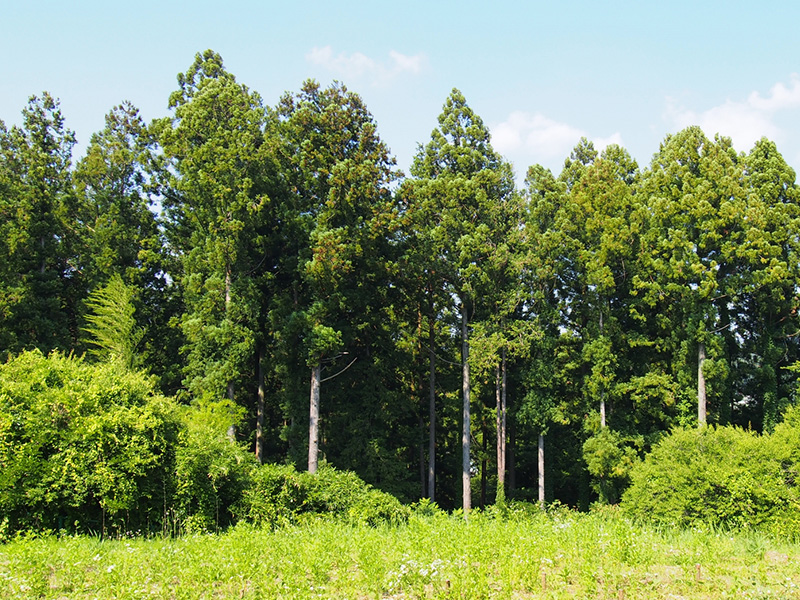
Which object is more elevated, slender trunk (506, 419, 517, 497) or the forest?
the forest

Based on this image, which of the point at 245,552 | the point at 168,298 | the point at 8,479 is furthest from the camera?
the point at 168,298

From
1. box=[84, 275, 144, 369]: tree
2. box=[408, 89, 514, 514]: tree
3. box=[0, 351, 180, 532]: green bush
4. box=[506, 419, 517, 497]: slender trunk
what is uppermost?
box=[408, 89, 514, 514]: tree

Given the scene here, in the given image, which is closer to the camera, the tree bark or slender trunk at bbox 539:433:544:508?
the tree bark

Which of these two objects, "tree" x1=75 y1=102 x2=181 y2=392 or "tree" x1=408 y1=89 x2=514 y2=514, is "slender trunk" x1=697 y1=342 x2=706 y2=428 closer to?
"tree" x1=408 y1=89 x2=514 y2=514

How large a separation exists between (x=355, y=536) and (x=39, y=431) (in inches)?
235

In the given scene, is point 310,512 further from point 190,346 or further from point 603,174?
point 603,174

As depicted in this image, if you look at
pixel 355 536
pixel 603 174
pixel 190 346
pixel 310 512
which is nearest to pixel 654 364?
pixel 603 174

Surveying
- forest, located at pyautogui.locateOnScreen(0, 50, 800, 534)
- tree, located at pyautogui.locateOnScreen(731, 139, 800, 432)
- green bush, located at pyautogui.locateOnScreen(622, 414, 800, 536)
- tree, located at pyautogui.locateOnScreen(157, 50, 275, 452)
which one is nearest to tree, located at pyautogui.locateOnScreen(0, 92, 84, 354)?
forest, located at pyautogui.locateOnScreen(0, 50, 800, 534)

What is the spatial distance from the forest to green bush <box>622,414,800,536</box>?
534cm

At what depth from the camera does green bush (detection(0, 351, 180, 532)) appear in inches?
401

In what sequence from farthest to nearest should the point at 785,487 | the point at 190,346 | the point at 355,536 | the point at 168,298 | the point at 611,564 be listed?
the point at 168,298 < the point at 190,346 < the point at 785,487 < the point at 355,536 < the point at 611,564

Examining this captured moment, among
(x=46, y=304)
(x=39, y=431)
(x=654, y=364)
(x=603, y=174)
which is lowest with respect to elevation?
(x=39, y=431)

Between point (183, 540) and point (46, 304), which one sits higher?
point (46, 304)

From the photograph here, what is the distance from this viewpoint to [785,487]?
13.6 metres
